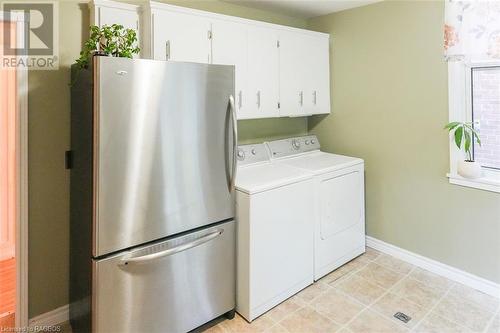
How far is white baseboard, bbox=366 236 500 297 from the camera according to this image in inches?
96.7

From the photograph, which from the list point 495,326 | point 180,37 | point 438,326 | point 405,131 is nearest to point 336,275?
point 438,326

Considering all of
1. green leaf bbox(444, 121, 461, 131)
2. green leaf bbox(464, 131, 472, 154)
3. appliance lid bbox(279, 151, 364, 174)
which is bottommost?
appliance lid bbox(279, 151, 364, 174)

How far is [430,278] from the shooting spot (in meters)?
2.67

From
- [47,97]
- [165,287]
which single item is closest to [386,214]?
[165,287]

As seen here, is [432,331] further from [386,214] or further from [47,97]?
[47,97]

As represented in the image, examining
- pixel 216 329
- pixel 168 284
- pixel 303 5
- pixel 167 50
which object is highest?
pixel 303 5

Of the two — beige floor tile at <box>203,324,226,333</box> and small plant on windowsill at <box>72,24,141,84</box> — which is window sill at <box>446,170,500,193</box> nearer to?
beige floor tile at <box>203,324,226,333</box>

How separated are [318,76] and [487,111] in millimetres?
1456

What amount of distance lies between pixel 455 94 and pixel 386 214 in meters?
1.21

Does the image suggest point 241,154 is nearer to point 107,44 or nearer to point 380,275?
point 107,44

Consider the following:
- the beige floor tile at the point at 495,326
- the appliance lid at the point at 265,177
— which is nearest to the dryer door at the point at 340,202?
the appliance lid at the point at 265,177

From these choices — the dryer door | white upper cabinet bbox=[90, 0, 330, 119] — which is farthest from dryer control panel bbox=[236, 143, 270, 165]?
the dryer door

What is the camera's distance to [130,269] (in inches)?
67.7

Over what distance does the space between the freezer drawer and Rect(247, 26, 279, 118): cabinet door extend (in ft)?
3.62
